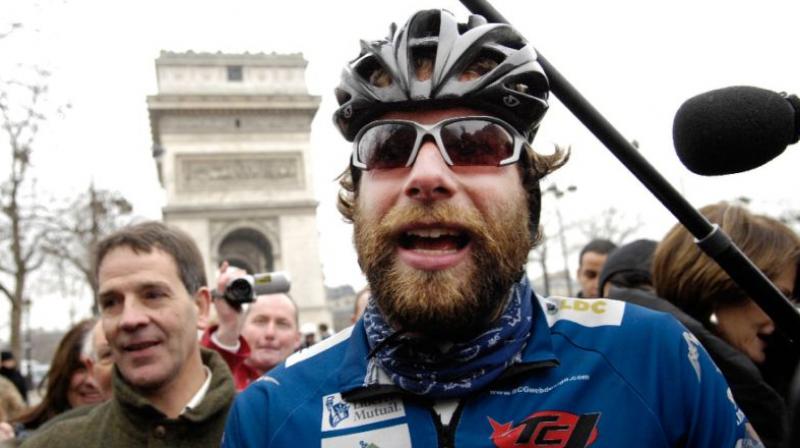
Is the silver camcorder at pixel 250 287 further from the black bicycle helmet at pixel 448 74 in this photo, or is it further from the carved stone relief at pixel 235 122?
the carved stone relief at pixel 235 122

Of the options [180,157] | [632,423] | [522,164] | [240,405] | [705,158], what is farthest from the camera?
[180,157]

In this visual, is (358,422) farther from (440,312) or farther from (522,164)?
(522,164)

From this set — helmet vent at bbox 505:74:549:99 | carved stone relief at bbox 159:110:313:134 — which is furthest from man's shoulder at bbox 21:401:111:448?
carved stone relief at bbox 159:110:313:134

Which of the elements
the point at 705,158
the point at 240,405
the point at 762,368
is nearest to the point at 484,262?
the point at 705,158

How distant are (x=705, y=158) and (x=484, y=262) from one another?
1.78ft

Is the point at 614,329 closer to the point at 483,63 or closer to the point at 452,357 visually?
the point at 452,357

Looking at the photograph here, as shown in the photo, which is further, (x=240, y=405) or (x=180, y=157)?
(x=180, y=157)

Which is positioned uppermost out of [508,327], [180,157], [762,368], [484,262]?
[180,157]

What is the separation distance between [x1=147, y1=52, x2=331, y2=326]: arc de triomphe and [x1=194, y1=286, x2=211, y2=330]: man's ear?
29345mm

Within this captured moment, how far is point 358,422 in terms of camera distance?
1766mm

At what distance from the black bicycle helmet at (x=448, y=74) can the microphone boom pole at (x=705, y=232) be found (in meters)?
0.30

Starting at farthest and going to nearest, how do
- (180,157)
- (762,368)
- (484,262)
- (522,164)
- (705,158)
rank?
(180,157) < (762,368) < (522,164) < (484,262) < (705,158)

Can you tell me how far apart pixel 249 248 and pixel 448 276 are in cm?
3523

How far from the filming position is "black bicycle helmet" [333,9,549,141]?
1871 millimetres
